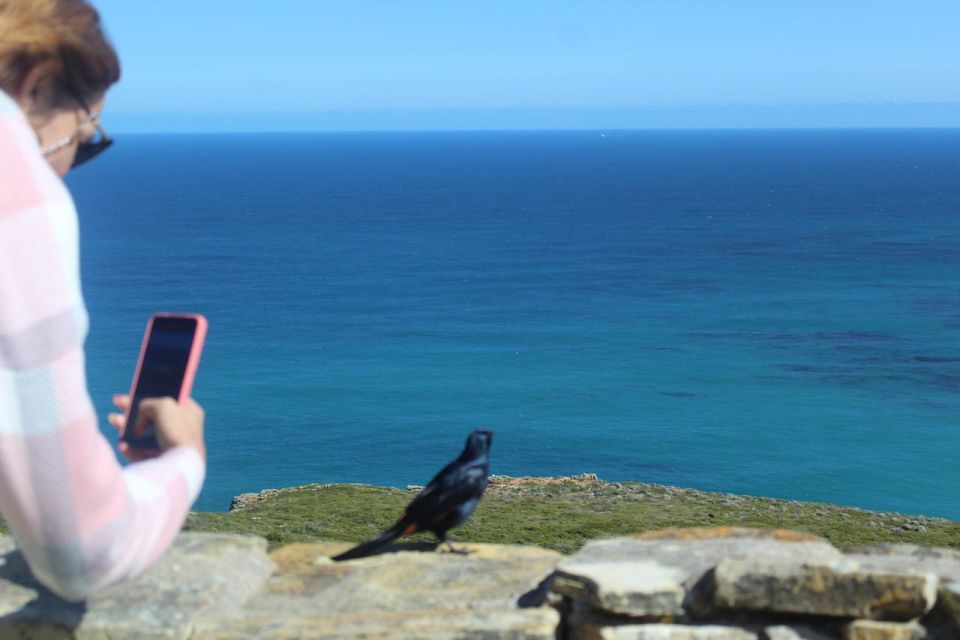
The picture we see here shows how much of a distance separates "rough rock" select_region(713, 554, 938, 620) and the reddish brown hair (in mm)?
3530

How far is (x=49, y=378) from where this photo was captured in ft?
5.34

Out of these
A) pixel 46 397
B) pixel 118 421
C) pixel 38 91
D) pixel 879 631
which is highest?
pixel 38 91

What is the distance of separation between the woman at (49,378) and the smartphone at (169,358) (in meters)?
0.96

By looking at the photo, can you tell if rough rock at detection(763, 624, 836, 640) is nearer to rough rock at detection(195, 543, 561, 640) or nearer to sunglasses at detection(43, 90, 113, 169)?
rough rock at detection(195, 543, 561, 640)

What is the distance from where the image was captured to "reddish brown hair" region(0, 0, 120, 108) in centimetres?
184

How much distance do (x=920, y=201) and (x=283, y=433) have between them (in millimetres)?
154950

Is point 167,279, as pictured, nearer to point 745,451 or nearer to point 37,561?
point 745,451

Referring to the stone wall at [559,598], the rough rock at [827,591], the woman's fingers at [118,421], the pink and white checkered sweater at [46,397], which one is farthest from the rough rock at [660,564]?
the pink and white checkered sweater at [46,397]

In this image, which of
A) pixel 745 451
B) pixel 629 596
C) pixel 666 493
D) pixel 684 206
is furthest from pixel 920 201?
pixel 629 596

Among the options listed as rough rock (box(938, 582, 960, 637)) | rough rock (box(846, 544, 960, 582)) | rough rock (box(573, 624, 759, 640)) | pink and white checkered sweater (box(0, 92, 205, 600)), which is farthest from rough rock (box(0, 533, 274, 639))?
pink and white checkered sweater (box(0, 92, 205, 600))

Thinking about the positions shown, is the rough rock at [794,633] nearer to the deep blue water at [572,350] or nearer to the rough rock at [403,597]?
the rough rock at [403,597]

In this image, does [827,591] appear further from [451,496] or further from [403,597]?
[451,496]

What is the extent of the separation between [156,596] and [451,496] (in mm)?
2237

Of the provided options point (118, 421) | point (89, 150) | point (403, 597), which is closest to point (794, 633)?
point (403, 597)
